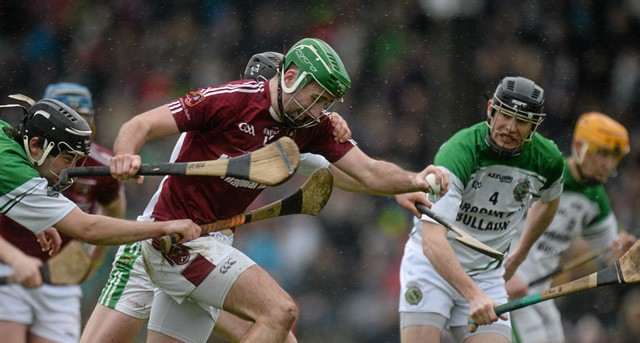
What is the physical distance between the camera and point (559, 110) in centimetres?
1111

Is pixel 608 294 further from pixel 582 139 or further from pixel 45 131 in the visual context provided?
pixel 45 131

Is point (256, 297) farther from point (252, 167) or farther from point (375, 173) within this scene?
point (375, 173)

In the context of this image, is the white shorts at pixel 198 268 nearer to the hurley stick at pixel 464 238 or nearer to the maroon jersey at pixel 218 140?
the maroon jersey at pixel 218 140

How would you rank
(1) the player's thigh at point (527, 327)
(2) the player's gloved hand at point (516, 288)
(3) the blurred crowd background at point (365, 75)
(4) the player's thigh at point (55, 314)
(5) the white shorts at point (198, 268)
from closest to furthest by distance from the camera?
1. (5) the white shorts at point (198, 268)
2. (4) the player's thigh at point (55, 314)
3. (1) the player's thigh at point (527, 327)
4. (2) the player's gloved hand at point (516, 288)
5. (3) the blurred crowd background at point (365, 75)

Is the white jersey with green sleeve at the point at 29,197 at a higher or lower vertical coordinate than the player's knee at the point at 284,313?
higher

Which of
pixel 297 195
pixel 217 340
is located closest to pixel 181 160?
pixel 297 195

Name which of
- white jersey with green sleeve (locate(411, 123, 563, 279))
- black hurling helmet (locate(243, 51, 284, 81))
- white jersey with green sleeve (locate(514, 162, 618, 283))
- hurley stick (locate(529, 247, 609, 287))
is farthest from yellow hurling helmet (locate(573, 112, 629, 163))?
black hurling helmet (locate(243, 51, 284, 81))

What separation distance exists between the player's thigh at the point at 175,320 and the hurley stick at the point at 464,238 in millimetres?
1073

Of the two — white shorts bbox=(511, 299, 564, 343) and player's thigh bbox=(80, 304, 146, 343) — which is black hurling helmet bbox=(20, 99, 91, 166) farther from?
white shorts bbox=(511, 299, 564, 343)

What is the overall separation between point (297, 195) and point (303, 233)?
4.41 metres

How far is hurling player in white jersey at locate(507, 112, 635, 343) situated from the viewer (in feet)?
24.3

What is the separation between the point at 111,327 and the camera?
5871 mm

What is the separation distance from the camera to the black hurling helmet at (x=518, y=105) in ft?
19.2

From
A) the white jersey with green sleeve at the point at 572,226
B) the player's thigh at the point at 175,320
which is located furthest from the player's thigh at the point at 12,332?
the white jersey with green sleeve at the point at 572,226
